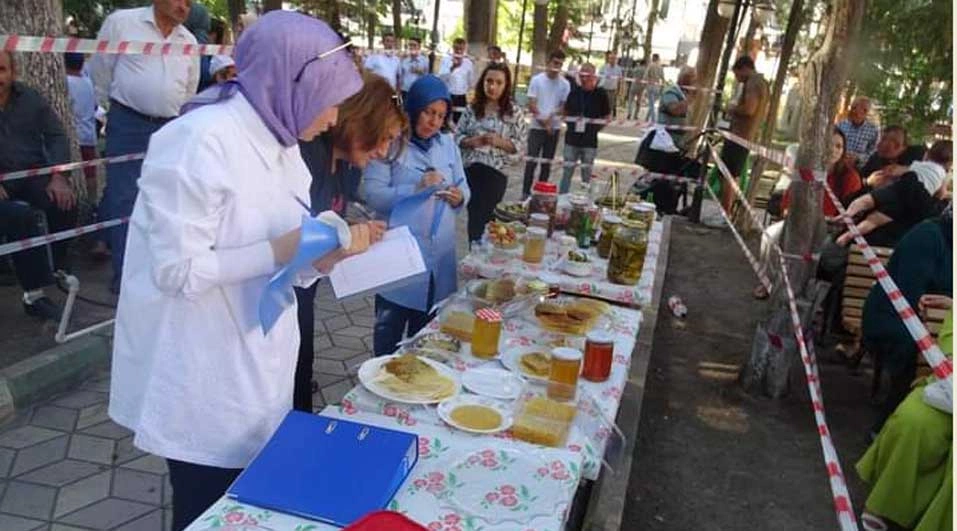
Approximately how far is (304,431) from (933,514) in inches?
99.5

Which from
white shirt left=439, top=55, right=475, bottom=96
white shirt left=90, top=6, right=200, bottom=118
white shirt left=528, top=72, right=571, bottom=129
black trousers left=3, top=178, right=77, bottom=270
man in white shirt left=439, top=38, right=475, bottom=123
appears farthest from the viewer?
white shirt left=439, top=55, right=475, bottom=96

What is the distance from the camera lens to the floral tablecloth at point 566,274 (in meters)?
3.18

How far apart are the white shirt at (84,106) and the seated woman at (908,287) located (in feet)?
20.9

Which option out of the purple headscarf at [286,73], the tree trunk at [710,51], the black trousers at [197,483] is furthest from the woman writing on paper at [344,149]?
the tree trunk at [710,51]

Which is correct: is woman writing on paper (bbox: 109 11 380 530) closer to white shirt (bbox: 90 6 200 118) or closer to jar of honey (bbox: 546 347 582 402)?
jar of honey (bbox: 546 347 582 402)

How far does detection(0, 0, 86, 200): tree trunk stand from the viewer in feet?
14.9

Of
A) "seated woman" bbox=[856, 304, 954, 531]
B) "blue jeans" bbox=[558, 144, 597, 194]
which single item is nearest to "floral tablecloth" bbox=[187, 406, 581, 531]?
"seated woman" bbox=[856, 304, 954, 531]

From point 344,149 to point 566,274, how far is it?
1.39m

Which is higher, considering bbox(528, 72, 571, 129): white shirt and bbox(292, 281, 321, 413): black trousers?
bbox(528, 72, 571, 129): white shirt

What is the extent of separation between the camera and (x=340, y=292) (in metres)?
1.95

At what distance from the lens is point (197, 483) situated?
174 cm

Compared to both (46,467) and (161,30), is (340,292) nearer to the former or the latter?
(46,467)

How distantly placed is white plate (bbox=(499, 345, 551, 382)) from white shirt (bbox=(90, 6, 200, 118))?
9.26 feet

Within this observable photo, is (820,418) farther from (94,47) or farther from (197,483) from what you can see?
(94,47)
